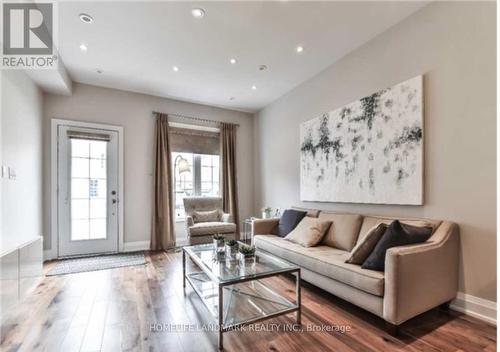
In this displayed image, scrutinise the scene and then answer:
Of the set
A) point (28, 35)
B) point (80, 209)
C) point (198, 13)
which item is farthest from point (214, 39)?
point (80, 209)

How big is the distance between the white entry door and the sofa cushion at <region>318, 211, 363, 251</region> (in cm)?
359

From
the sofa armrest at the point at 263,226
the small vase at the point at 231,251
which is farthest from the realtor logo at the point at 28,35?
the sofa armrest at the point at 263,226

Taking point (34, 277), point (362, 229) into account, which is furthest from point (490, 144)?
point (34, 277)

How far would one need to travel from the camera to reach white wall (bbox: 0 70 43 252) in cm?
273

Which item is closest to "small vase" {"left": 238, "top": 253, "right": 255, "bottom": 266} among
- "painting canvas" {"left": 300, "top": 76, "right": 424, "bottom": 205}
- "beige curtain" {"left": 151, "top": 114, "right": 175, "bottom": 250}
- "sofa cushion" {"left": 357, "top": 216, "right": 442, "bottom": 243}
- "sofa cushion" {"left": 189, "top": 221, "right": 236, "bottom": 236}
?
"sofa cushion" {"left": 357, "top": 216, "right": 442, "bottom": 243}

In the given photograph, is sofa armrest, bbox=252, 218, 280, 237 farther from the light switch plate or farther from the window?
the light switch plate

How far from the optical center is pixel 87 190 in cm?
425

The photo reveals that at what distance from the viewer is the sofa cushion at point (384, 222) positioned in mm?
2329

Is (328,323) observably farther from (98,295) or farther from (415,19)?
(415,19)

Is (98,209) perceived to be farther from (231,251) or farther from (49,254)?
(231,251)

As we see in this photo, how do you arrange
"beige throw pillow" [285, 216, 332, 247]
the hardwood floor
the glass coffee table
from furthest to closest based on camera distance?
"beige throw pillow" [285, 216, 332, 247], the glass coffee table, the hardwood floor

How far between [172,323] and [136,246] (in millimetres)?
2823

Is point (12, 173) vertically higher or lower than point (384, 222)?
higher

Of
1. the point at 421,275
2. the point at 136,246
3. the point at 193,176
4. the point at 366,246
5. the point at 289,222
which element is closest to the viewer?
the point at 421,275
